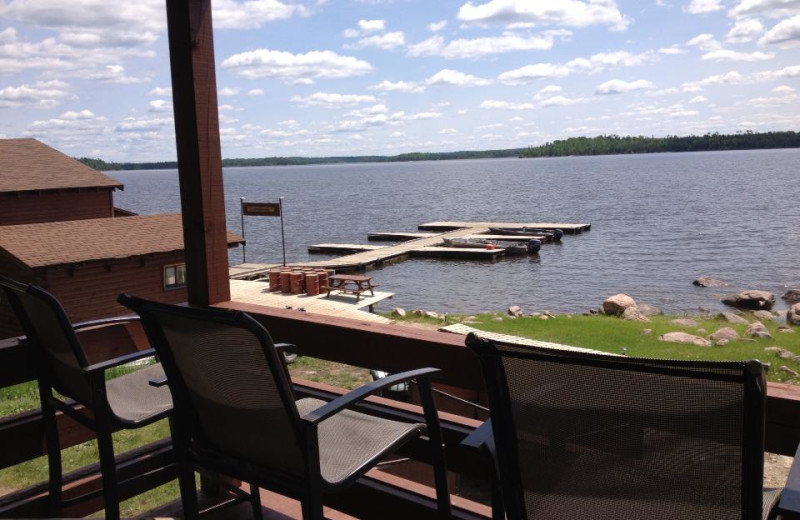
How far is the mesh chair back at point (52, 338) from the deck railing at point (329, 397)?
13.5 inches

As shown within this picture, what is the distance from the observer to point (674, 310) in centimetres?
2289

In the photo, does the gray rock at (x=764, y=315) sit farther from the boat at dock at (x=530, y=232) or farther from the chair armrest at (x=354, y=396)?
the chair armrest at (x=354, y=396)

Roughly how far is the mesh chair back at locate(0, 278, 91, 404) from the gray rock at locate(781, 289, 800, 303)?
25.5m

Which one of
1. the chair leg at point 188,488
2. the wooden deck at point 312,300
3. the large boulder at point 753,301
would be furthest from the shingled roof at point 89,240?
the chair leg at point 188,488

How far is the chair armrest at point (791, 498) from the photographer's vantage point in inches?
39.5

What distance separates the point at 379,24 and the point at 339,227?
1418 inches

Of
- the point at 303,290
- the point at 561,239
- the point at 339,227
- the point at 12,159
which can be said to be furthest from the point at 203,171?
the point at 339,227

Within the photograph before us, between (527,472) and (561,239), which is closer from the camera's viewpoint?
(527,472)

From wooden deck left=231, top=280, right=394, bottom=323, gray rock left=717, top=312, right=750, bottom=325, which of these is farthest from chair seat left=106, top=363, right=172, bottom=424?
gray rock left=717, top=312, right=750, bottom=325

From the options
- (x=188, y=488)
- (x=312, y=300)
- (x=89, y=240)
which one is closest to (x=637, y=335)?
(x=312, y=300)

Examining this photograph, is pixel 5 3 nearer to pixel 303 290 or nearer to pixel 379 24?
pixel 379 24

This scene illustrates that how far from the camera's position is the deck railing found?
1.97m

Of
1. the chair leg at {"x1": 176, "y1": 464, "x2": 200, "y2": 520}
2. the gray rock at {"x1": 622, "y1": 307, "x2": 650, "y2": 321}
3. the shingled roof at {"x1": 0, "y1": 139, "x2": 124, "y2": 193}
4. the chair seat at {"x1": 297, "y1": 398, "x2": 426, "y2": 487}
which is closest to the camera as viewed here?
the chair seat at {"x1": 297, "y1": 398, "x2": 426, "y2": 487}

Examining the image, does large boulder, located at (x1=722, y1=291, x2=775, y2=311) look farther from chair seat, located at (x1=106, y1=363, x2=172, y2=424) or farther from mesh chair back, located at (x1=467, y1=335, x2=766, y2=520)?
Answer: mesh chair back, located at (x1=467, y1=335, x2=766, y2=520)
